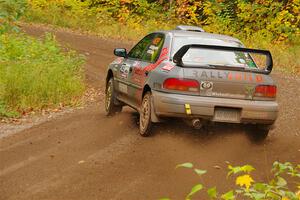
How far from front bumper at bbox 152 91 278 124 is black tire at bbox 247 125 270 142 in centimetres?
47

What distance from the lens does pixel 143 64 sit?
9.70 m

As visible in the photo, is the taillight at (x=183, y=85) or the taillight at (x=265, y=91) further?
the taillight at (x=265, y=91)

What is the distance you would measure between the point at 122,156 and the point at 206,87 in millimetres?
1481

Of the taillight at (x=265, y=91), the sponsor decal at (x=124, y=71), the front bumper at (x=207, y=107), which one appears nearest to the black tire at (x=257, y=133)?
the front bumper at (x=207, y=107)

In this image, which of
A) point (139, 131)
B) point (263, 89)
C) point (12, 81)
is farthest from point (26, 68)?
point (263, 89)

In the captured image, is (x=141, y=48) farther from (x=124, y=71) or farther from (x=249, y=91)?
(x=249, y=91)

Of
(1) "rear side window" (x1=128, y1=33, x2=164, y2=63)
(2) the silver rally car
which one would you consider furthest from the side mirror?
(2) the silver rally car

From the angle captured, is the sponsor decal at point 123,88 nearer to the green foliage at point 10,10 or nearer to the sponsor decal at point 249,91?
the green foliage at point 10,10

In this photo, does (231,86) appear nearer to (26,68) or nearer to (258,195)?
(258,195)

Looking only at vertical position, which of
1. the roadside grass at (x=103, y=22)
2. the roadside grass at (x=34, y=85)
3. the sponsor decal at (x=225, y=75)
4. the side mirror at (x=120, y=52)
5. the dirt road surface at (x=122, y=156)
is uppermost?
the sponsor decal at (x=225, y=75)

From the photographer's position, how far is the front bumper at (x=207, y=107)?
8367 millimetres

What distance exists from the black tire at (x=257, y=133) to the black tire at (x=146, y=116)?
1550 mm

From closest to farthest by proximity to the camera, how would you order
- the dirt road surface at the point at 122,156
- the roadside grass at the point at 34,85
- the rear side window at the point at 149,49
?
1. the dirt road surface at the point at 122,156
2. the rear side window at the point at 149,49
3. the roadside grass at the point at 34,85

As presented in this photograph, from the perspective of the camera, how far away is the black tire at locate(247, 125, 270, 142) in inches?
361
